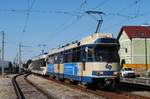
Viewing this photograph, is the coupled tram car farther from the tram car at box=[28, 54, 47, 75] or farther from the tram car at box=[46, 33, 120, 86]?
the tram car at box=[28, 54, 47, 75]

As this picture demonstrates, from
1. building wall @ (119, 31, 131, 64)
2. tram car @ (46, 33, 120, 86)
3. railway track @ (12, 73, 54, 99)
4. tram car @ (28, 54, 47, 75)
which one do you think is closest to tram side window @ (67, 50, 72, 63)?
railway track @ (12, 73, 54, 99)

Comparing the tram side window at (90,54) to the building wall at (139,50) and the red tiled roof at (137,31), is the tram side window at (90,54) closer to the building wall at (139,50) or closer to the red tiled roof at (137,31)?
the building wall at (139,50)

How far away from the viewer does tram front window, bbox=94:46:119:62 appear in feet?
85.3

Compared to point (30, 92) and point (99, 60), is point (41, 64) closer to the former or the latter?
point (30, 92)

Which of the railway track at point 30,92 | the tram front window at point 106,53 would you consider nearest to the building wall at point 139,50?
the railway track at point 30,92

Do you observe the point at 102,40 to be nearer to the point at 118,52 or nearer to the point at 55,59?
the point at 118,52

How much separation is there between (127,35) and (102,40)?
74.3m

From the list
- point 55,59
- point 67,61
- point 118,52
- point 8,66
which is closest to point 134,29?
point 8,66

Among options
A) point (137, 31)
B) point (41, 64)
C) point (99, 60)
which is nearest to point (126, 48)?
point (137, 31)

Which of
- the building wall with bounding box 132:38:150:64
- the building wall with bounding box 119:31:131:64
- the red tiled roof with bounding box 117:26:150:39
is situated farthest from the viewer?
the red tiled roof with bounding box 117:26:150:39

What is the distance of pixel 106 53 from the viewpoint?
26.1 meters

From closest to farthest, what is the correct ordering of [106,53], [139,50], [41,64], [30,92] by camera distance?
[106,53] → [30,92] → [41,64] → [139,50]

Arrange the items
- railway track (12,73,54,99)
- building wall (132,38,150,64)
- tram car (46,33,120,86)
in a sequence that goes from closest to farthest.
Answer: railway track (12,73,54,99) < tram car (46,33,120,86) < building wall (132,38,150,64)

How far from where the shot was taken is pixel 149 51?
10050 cm
